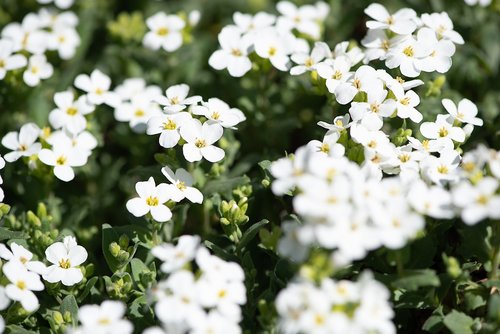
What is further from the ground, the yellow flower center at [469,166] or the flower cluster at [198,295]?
the yellow flower center at [469,166]

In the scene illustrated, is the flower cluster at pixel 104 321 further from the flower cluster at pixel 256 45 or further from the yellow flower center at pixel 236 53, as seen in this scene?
the yellow flower center at pixel 236 53

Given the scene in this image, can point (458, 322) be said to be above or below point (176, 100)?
below

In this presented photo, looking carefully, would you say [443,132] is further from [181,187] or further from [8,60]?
[8,60]

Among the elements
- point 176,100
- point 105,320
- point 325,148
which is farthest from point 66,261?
point 325,148

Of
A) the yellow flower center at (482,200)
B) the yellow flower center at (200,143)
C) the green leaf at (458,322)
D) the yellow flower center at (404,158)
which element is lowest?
the green leaf at (458,322)

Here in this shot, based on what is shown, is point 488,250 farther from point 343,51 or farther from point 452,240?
point 343,51

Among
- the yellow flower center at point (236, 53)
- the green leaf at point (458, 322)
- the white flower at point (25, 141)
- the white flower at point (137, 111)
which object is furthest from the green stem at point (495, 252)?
the white flower at point (25, 141)

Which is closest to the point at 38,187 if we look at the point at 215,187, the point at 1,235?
the point at 1,235
